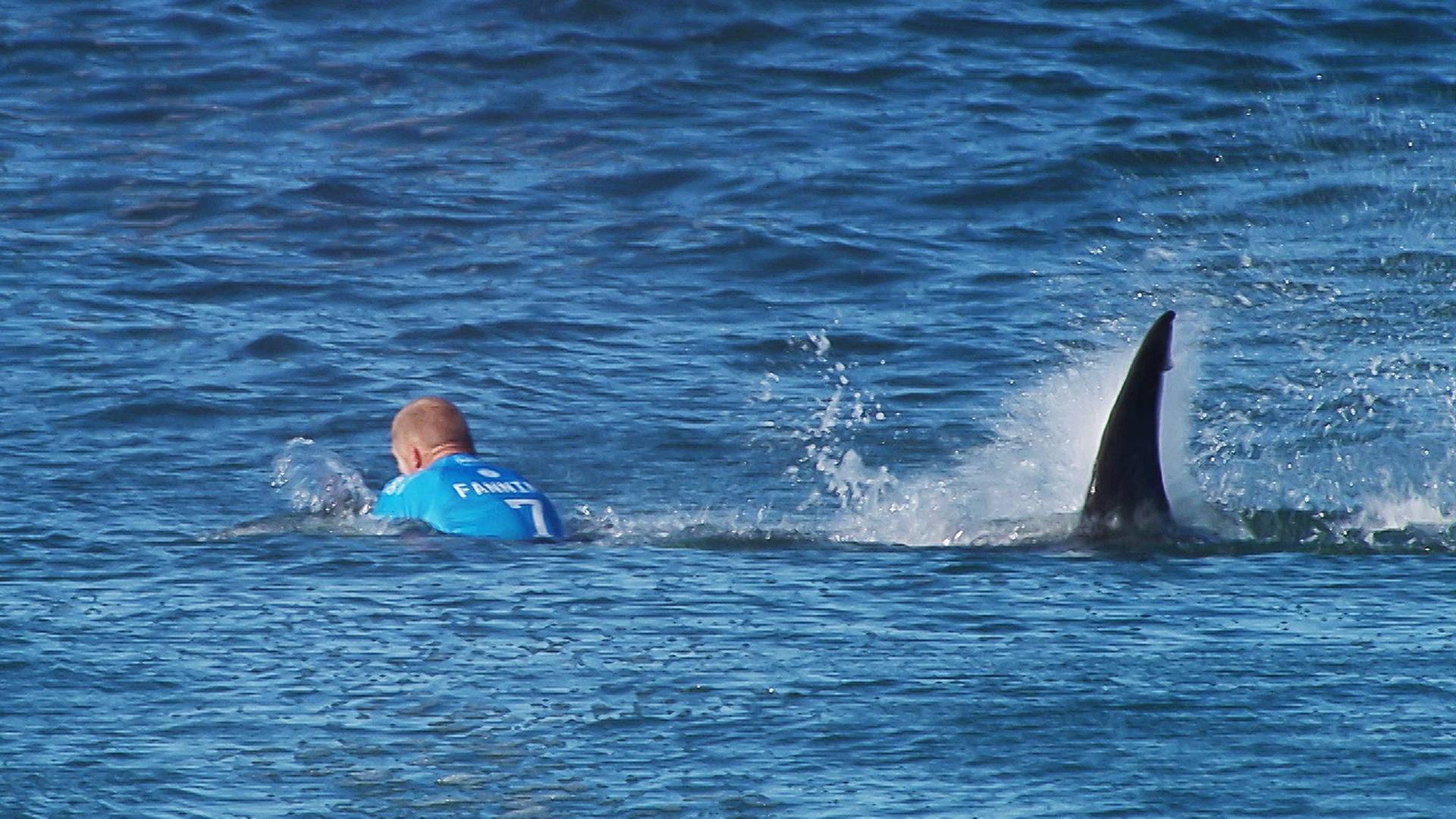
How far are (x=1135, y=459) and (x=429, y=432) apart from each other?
3021 millimetres

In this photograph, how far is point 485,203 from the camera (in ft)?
55.2

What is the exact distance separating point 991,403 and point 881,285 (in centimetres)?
269

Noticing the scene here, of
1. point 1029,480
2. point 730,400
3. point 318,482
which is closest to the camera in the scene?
point 1029,480

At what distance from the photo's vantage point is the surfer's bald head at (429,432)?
32.0 feet

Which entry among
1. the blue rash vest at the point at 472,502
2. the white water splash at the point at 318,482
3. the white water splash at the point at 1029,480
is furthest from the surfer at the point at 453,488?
the white water splash at the point at 1029,480

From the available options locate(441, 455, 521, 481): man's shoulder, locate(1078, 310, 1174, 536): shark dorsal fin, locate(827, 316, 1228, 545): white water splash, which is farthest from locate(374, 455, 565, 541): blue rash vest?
locate(1078, 310, 1174, 536): shark dorsal fin

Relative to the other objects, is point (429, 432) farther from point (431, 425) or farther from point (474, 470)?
point (474, 470)

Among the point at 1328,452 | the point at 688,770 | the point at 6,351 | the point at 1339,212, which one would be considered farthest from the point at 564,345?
the point at 688,770

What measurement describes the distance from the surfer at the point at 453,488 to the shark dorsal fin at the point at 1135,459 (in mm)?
2263

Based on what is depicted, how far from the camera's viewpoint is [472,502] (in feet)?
30.7

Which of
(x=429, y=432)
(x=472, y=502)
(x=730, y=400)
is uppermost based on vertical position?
(x=429, y=432)

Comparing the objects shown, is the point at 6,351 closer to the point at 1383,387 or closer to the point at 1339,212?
the point at 1383,387

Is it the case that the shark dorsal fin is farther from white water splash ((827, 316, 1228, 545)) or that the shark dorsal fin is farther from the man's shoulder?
the man's shoulder

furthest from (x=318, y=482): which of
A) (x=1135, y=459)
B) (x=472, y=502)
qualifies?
(x=1135, y=459)
